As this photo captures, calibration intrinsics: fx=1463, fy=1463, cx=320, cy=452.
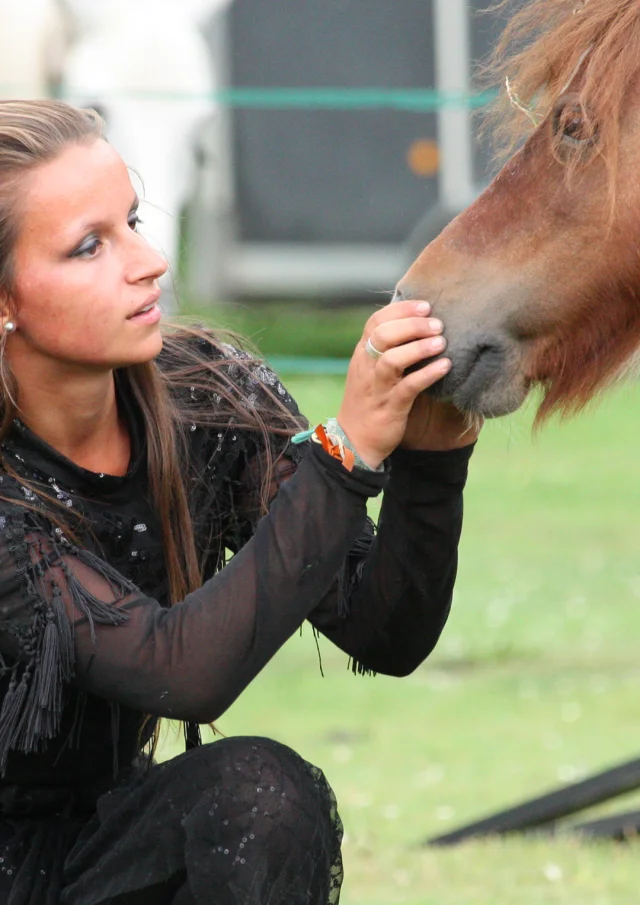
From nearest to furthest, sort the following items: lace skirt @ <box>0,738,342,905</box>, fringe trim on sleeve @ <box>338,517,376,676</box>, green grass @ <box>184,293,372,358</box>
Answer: lace skirt @ <box>0,738,342,905</box> → fringe trim on sleeve @ <box>338,517,376,676</box> → green grass @ <box>184,293,372,358</box>

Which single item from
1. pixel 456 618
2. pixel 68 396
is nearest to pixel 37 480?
pixel 68 396

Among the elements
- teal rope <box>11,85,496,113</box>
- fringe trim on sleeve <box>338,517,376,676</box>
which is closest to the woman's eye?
fringe trim on sleeve <box>338,517,376,676</box>

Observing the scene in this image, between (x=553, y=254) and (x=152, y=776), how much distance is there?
106 centimetres

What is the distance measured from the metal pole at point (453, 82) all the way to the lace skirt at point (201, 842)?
8139mm

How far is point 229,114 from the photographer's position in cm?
1113

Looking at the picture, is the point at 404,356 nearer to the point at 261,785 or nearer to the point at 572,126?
the point at 572,126

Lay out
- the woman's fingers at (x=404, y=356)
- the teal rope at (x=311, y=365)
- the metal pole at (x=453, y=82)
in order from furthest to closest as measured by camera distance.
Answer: the metal pole at (x=453, y=82) < the teal rope at (x=311, y=365) < the woman's fingers at (x=404, y=356)

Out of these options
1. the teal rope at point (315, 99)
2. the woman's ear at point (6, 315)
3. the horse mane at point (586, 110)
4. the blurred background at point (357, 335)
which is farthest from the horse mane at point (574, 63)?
the teal rope at point (315, 99)

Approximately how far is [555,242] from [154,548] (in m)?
0.83

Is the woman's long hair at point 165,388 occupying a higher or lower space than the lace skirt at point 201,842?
higher

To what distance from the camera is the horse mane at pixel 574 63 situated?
89.2 inches

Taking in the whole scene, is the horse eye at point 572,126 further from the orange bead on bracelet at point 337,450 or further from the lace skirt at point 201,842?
the lace skirt at point 201,842

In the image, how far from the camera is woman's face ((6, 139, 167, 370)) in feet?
7.35

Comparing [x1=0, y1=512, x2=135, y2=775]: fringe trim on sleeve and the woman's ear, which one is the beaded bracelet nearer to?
[x1=0, y1=512, x2=135, y2=775]: fringe trim on sleeve
